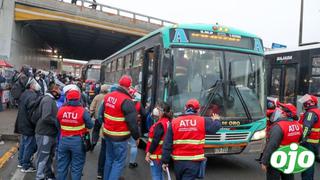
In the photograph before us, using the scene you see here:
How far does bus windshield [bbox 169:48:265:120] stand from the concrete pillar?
13.2 metres

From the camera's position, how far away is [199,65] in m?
8.12

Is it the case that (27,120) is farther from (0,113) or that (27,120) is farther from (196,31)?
(0,113)

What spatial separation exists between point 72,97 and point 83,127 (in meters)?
0.52

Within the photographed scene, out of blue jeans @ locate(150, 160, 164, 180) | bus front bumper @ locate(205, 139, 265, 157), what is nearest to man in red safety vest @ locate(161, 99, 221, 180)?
blue jeans @ locate(150, 160, 164, 180)

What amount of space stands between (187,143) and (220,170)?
3.87 m

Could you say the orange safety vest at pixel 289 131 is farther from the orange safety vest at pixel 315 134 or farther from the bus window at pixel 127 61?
the bus window at pixel 127 61

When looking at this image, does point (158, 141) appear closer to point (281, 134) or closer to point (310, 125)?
point (281, 134)

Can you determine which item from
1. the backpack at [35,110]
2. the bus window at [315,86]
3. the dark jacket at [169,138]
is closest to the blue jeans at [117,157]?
the dark jacket at [169,138]

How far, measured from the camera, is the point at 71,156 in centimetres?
629

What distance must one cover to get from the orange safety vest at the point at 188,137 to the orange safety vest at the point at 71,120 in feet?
5.98

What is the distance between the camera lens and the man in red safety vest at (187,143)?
4973 mm

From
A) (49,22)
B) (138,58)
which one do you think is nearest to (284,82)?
(138,58)

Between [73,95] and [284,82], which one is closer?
[73,95]

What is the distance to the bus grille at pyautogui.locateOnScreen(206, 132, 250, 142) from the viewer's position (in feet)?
25.3
